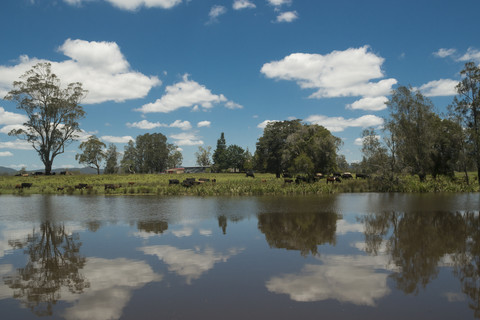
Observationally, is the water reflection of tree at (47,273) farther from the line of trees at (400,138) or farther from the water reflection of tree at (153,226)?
the line of trees at (400,138)

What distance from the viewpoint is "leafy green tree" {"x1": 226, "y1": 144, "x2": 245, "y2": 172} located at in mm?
131500

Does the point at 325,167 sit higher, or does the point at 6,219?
the point at 325,167

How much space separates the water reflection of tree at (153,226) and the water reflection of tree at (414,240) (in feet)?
34.5

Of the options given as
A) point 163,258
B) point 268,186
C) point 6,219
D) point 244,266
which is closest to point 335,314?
point 244,266

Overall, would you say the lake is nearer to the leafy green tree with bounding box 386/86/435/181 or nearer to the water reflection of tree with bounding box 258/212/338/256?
the water reflection of tree with bounding box 258/212/338/256

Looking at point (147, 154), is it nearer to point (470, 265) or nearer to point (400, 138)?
point (400, 138)

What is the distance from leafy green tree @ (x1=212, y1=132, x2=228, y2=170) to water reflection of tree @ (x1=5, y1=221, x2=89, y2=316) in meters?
115

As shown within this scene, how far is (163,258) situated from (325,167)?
44.1m

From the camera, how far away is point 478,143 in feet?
159

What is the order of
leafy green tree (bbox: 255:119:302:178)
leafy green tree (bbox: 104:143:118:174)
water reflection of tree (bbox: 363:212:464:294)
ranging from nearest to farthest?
water reflection of tree (bbox: 363:212:464:294) → leafy green tree (bbox: 255:119:302:178) → leafy green tree (bbox: 104:143:118:174)

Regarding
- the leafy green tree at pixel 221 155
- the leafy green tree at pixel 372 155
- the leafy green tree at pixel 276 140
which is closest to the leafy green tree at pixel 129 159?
the leafy green tree at pixel 221 155

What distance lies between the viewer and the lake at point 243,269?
7617 mm

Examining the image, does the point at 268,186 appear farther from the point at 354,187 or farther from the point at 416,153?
the point at 416,153

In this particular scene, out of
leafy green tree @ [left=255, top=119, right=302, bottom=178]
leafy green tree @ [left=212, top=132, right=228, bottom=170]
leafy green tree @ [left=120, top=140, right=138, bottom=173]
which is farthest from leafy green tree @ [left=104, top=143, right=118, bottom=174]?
leafy green tree @ [left=255, top=119, right=302, bottom=178]
